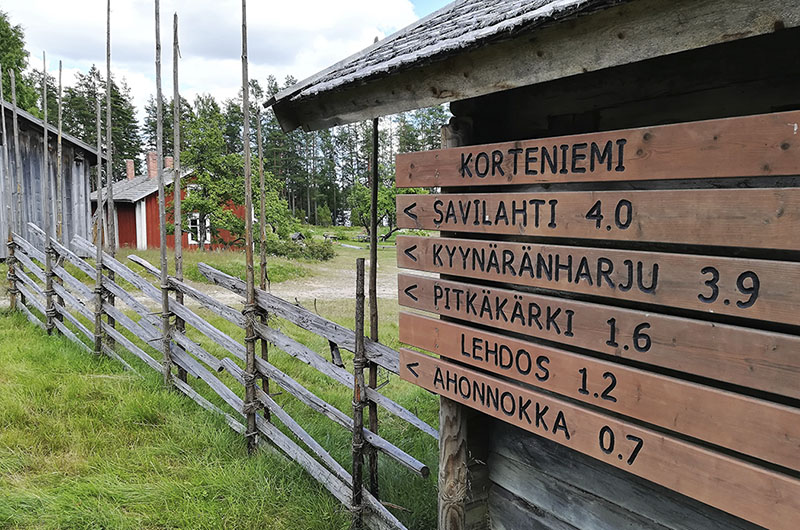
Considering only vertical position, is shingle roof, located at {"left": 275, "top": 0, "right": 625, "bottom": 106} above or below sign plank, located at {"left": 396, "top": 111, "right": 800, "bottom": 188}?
above

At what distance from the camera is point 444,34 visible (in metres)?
2.33

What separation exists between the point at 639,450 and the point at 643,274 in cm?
59

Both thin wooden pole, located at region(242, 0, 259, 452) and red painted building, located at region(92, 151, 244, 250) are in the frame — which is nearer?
thin wooden pole, located at region(242, 0, 259, 452)

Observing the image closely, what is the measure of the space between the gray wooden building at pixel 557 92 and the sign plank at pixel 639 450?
4cm

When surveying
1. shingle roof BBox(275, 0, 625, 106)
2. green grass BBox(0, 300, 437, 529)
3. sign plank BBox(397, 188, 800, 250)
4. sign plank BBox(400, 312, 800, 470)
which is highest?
Answer: shingle roof BBox(275, 0, 625, 106)

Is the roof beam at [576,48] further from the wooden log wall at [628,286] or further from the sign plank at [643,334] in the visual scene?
the sign plank at [643,334]

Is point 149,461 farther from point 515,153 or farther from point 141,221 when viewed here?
point 141,221

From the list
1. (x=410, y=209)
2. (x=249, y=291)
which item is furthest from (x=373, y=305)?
(x=249, y=291)

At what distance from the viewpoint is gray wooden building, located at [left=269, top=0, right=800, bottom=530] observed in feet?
5.19

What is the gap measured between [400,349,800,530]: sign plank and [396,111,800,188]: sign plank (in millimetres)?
818

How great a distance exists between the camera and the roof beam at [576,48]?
1.38m

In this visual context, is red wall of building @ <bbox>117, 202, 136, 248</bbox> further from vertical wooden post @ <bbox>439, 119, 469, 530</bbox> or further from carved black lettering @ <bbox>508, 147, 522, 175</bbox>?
carved black lettering @ <bbox>508, 147, 522, 175</bbox>

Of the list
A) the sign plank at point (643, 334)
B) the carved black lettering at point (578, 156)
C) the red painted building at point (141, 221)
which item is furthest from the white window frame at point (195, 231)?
the carved black lettering at point (578, 156)

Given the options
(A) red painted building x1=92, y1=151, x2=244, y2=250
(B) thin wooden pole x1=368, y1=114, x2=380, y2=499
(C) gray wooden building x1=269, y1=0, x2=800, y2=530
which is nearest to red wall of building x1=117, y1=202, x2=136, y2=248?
(A) red painted building x1=92, y1=151, x2=244, y2=250
